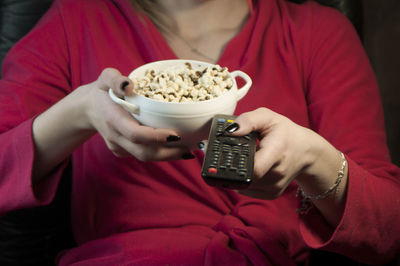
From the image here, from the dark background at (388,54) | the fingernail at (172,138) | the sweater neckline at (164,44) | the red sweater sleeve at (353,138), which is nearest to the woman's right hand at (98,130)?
the fingernail at (172,138)

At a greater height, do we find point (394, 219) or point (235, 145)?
point (235, 145)

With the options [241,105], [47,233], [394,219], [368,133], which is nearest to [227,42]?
[241,105]

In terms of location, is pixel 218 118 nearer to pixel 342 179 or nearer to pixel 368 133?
pixel 342 179

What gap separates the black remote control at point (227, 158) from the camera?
601mm

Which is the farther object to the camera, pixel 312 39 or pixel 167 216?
pixel 312 39

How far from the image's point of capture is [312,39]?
3.55 feet

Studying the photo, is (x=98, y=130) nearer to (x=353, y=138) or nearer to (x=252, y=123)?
(x=252, y=123)

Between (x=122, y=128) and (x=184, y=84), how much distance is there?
0.15 meters

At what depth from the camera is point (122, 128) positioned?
0.71m

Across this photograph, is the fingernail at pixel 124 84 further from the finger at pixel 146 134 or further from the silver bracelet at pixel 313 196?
the silver bracelet at pixel 313 196

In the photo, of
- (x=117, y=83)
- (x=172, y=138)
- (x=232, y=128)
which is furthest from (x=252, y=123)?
(x=117, y=83)

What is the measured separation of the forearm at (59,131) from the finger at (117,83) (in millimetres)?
106

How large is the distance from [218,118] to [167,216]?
40 centimetres

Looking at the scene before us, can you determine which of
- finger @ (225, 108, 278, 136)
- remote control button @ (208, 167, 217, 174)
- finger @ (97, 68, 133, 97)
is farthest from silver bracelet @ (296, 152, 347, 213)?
finger @ (97, 68, 133, 97)
